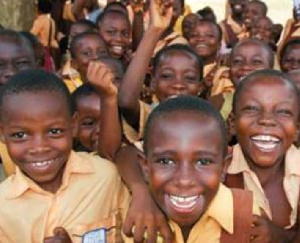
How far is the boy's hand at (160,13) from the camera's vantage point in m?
2.94

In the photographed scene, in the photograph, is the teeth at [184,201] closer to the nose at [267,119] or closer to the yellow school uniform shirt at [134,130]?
the nose at [267,119]

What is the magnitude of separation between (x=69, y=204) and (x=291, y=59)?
94.5 inches

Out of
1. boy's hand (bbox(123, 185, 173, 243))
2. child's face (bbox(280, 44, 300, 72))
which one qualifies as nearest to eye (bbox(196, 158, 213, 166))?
boy's hand (bbox(123, 185, 173, 243))

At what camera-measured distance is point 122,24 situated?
16.1ft

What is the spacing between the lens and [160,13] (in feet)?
9.66

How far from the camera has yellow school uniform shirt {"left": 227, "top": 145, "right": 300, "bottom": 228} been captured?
2.56 metres

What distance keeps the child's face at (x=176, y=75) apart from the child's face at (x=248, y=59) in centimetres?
59

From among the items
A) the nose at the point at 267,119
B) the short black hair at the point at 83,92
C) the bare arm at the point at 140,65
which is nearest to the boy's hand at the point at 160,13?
the bare arm at the point at 140,65

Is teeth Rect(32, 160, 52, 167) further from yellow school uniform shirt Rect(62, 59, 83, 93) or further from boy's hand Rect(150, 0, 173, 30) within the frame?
yellow school uniform shirt Rect(62, 59, 83, 93)

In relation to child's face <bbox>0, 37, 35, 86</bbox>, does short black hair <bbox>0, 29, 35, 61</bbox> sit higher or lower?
higher

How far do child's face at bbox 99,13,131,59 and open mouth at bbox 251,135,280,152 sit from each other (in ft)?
7.41

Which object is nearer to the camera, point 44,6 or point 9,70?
point 9,70

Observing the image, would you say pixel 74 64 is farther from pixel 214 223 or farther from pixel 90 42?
pixel 214 223

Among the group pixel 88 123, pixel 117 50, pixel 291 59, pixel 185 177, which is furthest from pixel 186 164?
pixel 117 50
